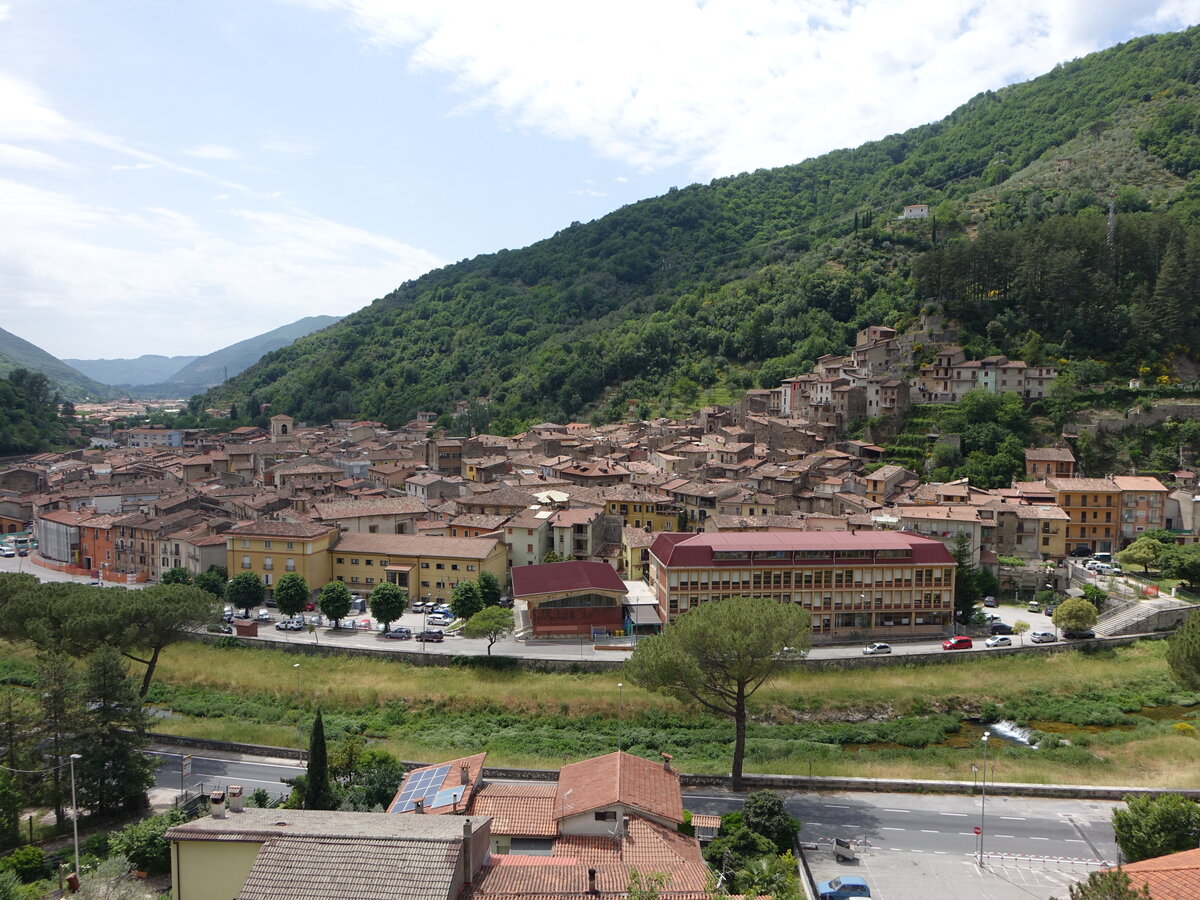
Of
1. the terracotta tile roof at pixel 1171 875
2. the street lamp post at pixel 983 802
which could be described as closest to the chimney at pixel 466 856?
the terracotta tile roof at pixel 1171 875

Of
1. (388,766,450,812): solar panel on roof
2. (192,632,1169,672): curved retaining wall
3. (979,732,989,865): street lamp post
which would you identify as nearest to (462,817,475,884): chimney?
(388,766,450,812): solar panel on roof

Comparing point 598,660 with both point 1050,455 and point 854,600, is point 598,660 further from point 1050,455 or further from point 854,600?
point 1050,455

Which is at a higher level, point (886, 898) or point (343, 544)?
point (343, 544)

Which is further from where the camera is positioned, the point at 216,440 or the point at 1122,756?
the point at 216,440

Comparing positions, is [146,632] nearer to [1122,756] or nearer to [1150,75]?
[1122,756]

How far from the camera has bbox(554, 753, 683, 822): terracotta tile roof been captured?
741 inches

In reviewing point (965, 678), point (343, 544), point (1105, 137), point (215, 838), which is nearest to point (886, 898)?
point (215, 838)

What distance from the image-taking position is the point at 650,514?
52312 millimetres

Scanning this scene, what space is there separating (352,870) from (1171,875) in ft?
49.4

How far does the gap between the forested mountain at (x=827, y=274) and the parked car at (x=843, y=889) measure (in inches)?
2429

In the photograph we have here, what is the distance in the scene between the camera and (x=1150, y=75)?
12506 centimetres

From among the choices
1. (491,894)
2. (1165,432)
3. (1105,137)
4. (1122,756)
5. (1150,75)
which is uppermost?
(1150,75)

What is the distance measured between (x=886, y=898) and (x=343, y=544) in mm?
35511

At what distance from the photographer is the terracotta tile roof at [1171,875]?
14844mm
